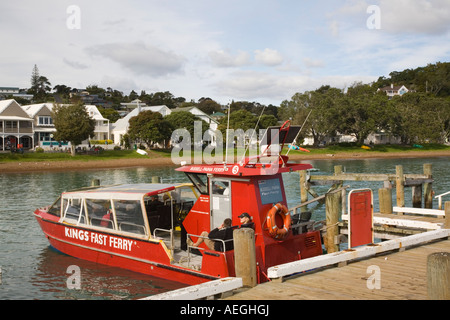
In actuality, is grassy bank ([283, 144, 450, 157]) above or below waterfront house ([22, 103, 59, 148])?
below

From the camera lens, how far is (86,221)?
15.4m

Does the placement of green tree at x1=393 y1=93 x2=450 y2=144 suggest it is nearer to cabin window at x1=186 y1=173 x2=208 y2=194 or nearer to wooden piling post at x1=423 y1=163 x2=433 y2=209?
wooden piling post at x1=423 y1=163 x2=433 y2=209

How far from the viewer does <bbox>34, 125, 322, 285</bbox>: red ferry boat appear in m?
11.6

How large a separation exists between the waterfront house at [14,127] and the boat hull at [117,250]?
190 feet

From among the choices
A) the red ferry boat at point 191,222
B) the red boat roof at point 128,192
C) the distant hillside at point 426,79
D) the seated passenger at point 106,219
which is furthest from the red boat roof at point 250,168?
the distant hillside at point 426,79

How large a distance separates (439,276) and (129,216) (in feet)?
30.2

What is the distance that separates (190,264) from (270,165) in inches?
129

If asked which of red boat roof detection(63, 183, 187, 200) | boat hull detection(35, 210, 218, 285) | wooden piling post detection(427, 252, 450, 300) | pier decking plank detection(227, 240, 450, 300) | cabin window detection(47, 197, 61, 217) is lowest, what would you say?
boat hull detection(35, 210, 218, 285)

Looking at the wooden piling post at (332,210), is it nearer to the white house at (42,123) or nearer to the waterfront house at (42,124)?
the waterfront house at (42,124)

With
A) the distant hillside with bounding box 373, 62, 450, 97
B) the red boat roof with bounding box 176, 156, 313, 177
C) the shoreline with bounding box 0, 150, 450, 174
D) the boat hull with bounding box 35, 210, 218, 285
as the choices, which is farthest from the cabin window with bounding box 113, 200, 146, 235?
the distant hillside with bounding box 373, 62, 450, 97

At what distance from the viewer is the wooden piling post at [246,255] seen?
8719mm

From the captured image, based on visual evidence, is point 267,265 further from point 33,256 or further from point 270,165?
point 33,256

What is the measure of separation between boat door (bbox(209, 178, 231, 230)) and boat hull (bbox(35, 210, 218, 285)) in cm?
150

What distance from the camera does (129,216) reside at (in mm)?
13766
